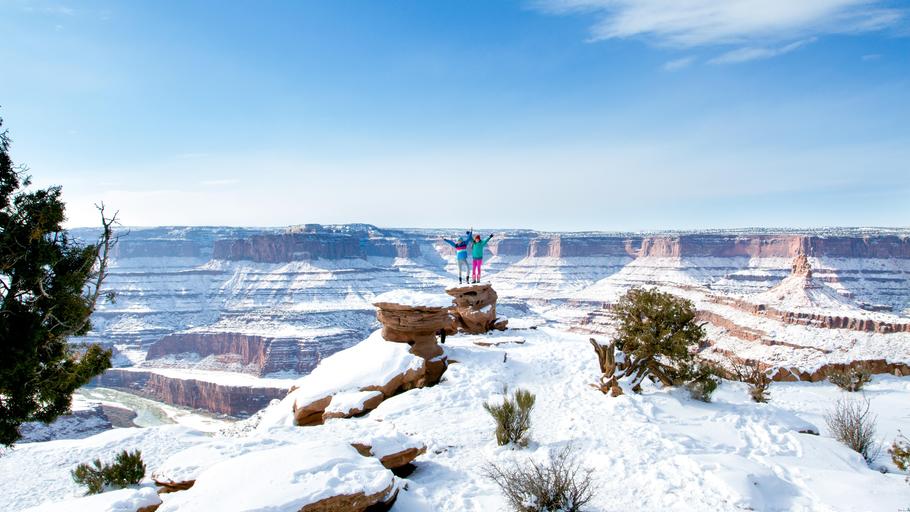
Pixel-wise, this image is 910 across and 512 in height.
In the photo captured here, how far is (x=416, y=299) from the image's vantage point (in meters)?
19.0

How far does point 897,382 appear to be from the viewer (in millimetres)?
20141

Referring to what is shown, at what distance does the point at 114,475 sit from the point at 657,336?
14.9 m

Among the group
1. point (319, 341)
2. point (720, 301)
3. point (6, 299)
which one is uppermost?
point (6, 299)

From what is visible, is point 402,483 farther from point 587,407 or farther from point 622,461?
point 587,407

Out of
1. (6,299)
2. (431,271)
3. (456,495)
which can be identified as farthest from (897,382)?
(431,271)

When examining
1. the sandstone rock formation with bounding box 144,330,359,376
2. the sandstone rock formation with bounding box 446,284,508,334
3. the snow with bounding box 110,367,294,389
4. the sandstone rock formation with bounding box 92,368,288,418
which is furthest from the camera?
the sandstone rock formation with bounding box 144,330,359,376

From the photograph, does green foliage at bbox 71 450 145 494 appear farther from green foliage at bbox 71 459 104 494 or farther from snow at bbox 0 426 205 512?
snow at bbox 0 426 205 512

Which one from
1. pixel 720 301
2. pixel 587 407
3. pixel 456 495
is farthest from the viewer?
pixel 720 301

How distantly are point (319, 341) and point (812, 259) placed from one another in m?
124

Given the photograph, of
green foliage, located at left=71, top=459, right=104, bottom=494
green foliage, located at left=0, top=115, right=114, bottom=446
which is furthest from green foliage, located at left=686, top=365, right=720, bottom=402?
green foliage, located at left=0, top=115, right=114, bottom=446

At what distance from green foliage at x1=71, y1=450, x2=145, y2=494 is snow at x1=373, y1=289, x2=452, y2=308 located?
10.1 m

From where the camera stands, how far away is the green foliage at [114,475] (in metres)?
9.05

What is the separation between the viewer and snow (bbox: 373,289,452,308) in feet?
61.1

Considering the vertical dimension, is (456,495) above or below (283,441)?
below
